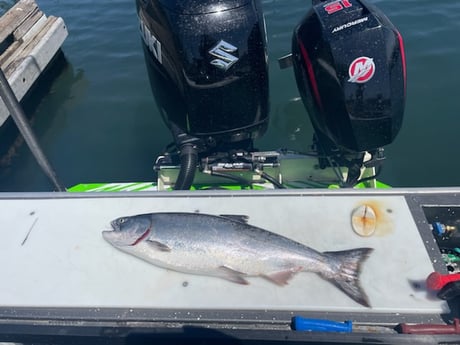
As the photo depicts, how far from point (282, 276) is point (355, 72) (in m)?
1.41

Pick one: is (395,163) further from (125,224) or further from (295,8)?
(295,8)

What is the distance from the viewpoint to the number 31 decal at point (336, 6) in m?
2.54

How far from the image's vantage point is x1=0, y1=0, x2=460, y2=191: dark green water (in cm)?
453

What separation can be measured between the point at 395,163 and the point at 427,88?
149 centimetres

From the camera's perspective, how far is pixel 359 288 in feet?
5.35

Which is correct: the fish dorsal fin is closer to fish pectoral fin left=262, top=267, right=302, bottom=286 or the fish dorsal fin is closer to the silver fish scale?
the silver fish scale

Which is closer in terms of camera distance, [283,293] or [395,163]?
[283,293]

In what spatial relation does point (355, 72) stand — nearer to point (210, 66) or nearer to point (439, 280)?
point (210, 66)

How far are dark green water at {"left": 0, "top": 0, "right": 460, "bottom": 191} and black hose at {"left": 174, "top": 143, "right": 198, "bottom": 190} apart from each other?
188 cm

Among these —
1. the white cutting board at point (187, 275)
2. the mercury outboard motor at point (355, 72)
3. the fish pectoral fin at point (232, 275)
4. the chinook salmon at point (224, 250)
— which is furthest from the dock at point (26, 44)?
the fish pectoral fin at point (232, 275)

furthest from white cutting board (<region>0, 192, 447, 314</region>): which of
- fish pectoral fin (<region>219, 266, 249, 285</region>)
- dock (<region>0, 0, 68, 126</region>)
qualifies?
dock (<region>0, 0, 68, 126</region>)

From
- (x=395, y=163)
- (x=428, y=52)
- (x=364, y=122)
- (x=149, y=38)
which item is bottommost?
(x=395, y=163)

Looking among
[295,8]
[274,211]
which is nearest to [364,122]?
[274,211]

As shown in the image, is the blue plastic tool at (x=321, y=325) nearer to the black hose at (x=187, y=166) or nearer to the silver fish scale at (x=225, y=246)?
the silver fish scale at (x=225, y=246)
